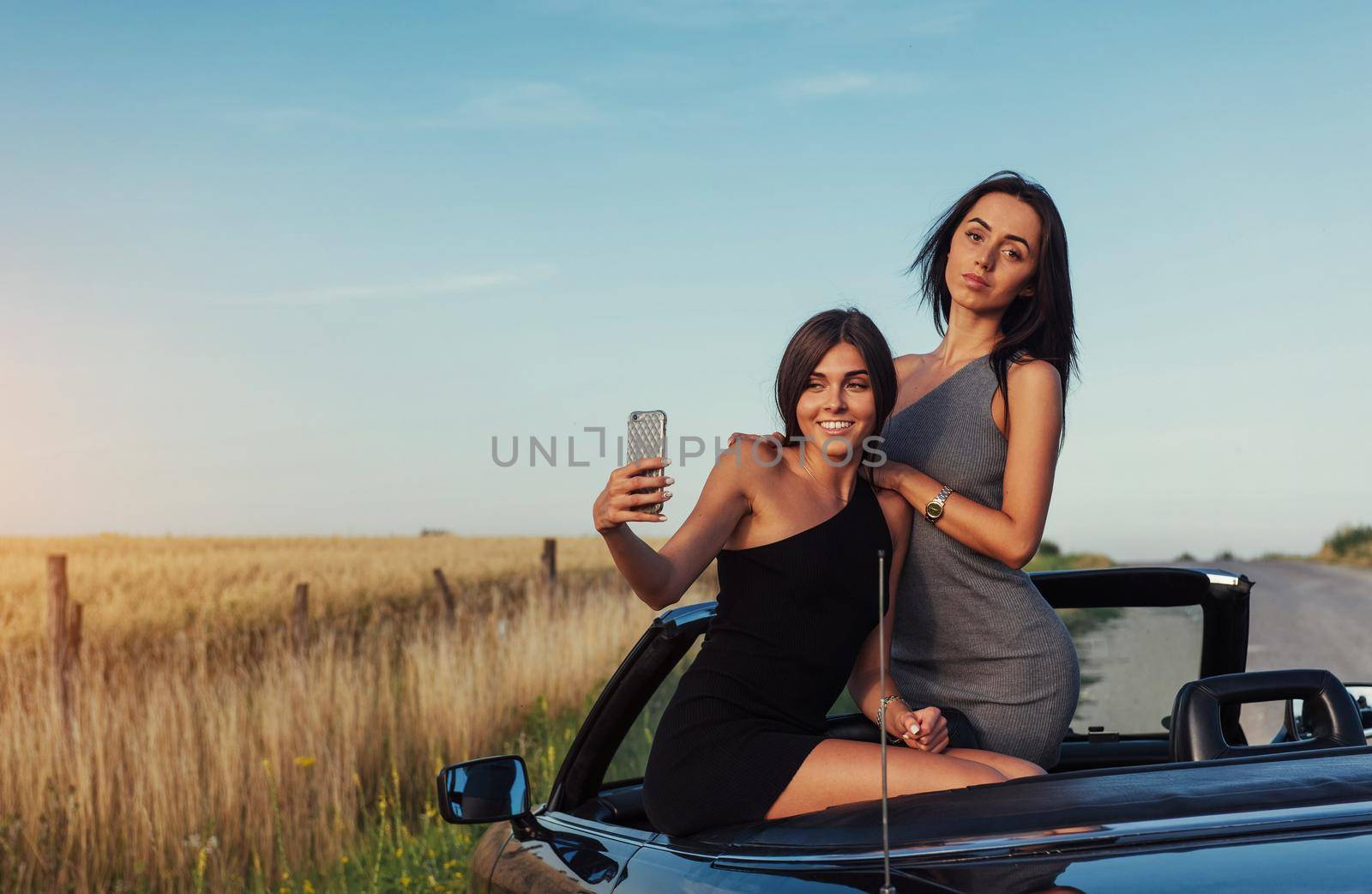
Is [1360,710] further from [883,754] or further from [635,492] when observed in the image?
[883,754]

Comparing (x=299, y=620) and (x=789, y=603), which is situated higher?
(x=789, y=603)

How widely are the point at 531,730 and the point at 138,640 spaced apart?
36.1ft

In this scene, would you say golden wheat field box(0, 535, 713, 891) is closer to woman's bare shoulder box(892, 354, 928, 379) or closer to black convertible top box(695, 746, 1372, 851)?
woman's bare shoulder box(892, 354, 928, 379)

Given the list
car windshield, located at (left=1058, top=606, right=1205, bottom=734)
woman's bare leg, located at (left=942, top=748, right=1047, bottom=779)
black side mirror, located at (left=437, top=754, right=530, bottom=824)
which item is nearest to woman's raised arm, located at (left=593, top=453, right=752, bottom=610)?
woman's bare leg, located at (left=942, top=748, right=1047, bottom=779)

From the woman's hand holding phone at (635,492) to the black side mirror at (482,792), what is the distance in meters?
0.96

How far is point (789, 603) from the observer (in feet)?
8.34

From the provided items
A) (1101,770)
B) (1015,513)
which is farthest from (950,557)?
(1101,770)

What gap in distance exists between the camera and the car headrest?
232 cm

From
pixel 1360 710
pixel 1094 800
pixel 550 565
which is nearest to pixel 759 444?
pixel 1094 800

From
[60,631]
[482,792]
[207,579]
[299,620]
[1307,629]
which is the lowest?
[207,579]

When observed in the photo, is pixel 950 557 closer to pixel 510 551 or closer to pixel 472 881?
pixel 472 881

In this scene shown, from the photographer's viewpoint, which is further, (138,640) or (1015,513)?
(138,640)

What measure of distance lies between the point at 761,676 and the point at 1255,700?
0.92m

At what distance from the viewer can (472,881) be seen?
3674 mm
